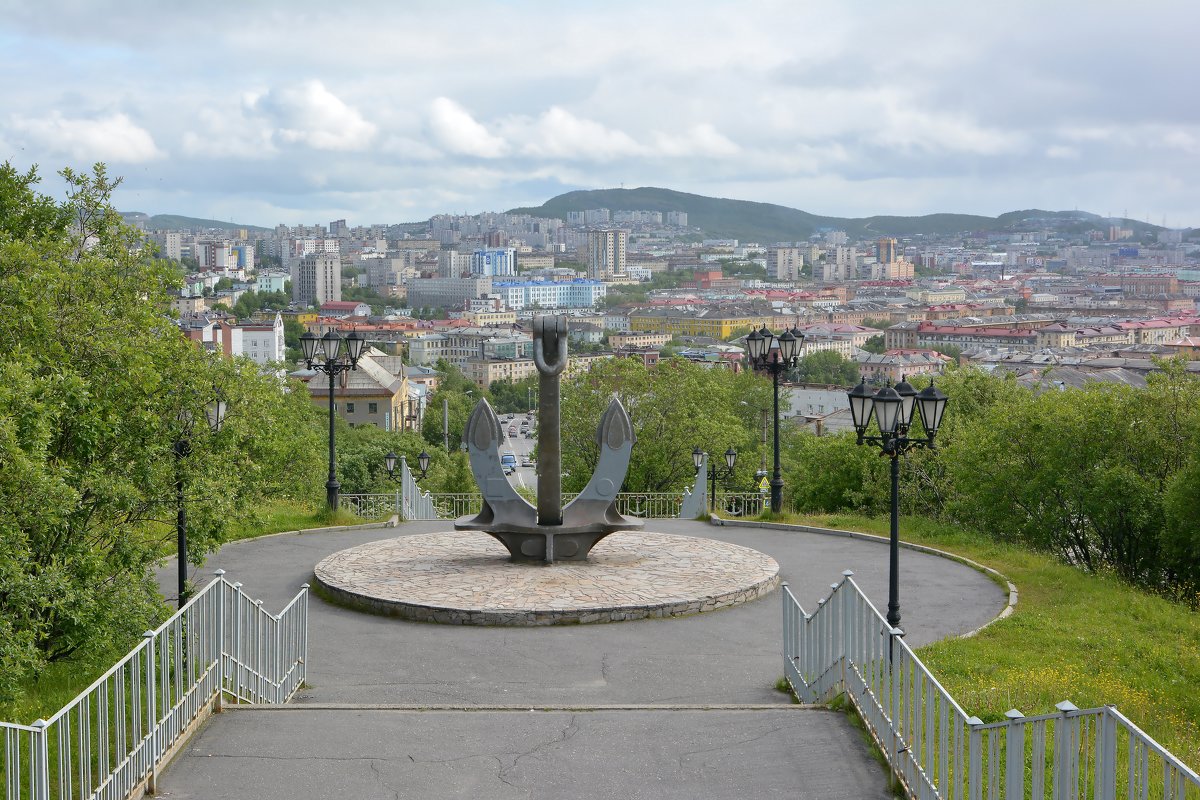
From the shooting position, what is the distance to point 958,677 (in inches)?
378

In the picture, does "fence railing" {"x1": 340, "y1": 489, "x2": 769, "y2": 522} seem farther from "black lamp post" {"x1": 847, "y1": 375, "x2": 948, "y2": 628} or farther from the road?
the road

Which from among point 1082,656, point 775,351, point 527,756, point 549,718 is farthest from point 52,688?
point 775,351

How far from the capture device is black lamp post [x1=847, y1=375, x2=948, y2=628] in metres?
10.7

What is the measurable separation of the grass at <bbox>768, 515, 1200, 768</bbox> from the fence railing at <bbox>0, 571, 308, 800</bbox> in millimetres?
4972

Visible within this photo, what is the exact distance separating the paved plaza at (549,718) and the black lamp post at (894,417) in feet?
4.53

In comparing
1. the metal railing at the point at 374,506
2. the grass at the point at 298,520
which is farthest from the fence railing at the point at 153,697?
the metal railing at the point at 374,506

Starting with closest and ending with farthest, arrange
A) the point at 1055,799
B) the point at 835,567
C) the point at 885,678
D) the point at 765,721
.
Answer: the point at 1055,799 → the point at 885,678 → the point at 765,721 → the point at 835,567

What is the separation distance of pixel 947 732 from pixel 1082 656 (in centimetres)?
516

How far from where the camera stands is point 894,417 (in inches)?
430

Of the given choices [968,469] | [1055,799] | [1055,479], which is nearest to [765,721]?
[1055,799]

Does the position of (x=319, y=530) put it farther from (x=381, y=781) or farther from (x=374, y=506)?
(x=381, y=781)

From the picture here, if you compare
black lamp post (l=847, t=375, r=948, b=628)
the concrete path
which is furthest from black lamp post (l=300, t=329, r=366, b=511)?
the concrete path

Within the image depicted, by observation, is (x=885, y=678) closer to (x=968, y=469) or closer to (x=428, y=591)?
(x=428, y=591)

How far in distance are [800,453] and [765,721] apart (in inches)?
1025
